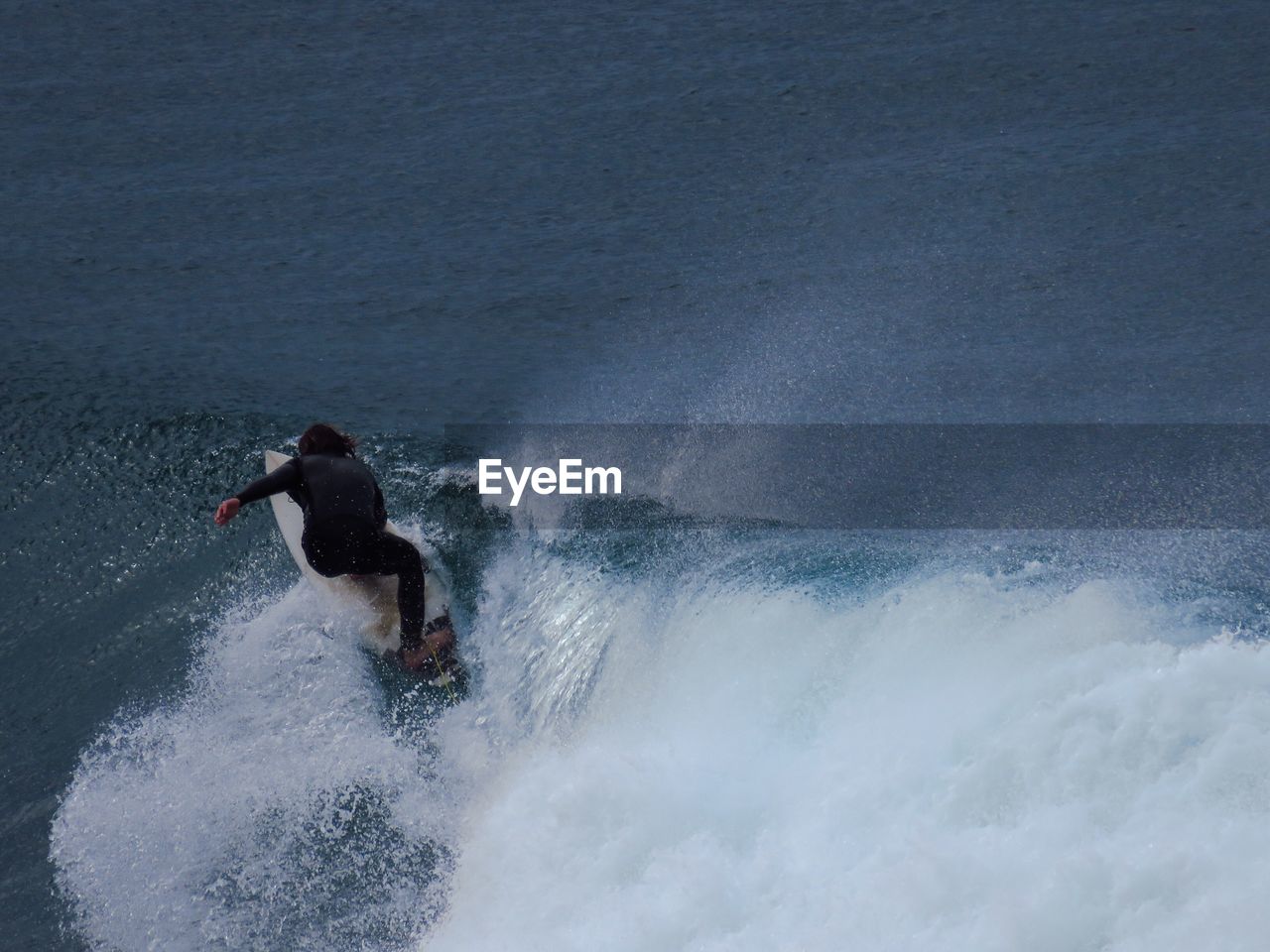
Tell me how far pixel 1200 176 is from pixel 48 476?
12121mm

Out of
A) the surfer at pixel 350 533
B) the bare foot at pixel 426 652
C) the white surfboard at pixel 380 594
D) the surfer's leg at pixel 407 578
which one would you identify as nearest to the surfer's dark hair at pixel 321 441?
the surfer at pixel 350 533

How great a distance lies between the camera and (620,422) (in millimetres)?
12891

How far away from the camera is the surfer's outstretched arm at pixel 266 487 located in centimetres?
973

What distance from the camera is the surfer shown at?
9805 mm

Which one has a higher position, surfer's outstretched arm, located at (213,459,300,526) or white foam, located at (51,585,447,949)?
surfer's outstretched arm, located at (213,459,300,526)

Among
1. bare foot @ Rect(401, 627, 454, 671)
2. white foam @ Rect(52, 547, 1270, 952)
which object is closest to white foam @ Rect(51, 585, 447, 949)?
white foam @ Rect(52, 547, 1270, 952)

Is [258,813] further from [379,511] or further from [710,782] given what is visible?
[710,782]

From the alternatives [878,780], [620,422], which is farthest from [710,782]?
[620,422]

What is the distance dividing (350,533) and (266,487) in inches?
26.3

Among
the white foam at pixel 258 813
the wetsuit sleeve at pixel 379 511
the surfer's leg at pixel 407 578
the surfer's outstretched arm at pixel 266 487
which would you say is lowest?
the white foam at pixel 258 813

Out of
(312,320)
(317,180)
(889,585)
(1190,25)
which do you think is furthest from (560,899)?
(1190,25)

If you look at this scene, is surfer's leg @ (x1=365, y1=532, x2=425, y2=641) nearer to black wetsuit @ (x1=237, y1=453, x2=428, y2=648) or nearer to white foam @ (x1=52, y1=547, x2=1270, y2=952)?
black wetsuit @ (x1=237, y1=453, x2=428, y2=648)

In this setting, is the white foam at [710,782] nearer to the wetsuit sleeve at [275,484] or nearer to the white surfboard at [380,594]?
the white surfboard at [380,594]

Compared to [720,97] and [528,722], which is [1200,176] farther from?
[528,722]
